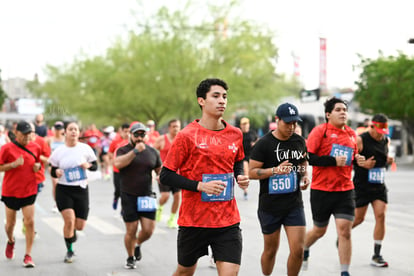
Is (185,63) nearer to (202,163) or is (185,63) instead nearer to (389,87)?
(389,87)

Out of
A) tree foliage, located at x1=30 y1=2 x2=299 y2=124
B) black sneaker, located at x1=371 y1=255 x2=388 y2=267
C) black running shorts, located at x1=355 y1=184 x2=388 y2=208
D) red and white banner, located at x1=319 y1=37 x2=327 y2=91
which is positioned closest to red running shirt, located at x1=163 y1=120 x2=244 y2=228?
black sneaker, located at x1=371 y1=255 x2=388 y2=267

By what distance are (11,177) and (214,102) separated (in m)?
4.45

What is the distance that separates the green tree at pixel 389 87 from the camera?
126 feet

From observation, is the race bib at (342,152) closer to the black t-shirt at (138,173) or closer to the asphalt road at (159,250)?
the asphalt road at (159,250)

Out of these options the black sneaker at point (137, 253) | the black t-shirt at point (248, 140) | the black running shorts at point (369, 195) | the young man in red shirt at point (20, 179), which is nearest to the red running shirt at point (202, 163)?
the black sneaker at point (137, 253)

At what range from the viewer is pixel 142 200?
830cm

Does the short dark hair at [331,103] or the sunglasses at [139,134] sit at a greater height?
the short dark hair at [331,103]

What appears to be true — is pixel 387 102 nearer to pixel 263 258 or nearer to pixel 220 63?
pixel 220 63

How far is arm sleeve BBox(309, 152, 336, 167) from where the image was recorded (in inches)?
289

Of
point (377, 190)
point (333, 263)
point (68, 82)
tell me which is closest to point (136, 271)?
point (333, 263)

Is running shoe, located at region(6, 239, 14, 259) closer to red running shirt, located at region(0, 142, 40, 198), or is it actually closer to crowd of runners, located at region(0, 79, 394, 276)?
crowd of runners, located at region(0, 79, 394, 276)

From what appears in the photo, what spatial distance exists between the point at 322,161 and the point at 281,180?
106 centimetres

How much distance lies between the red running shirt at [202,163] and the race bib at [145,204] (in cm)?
315

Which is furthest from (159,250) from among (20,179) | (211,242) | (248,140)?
(248,140)
